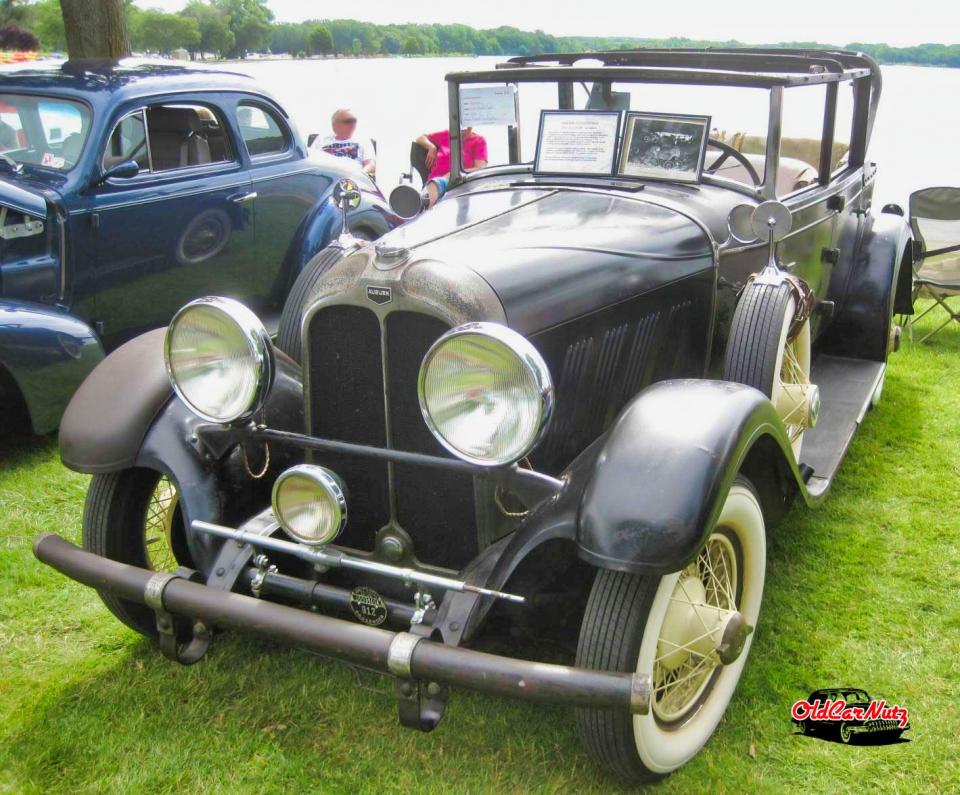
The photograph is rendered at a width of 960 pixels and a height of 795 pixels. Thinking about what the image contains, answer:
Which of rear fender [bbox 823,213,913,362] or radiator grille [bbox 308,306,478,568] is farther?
rear fender [bbox 823,213,913,362]

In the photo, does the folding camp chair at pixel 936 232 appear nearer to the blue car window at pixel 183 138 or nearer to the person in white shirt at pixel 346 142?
the person in white shirt at pixel 346 142

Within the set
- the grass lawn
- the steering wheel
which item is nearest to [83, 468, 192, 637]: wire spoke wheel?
the grass lawn

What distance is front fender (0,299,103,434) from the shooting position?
390 cm

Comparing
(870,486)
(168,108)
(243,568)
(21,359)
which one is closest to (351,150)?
(168,108)

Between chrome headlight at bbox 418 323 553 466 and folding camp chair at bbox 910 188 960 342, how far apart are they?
4.70 meters

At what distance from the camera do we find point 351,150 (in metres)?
7.54

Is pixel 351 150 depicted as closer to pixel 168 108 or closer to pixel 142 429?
pixel 168 108

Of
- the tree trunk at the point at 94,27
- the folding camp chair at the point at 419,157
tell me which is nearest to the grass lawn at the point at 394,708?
the folding camp chair at the point at 419,157

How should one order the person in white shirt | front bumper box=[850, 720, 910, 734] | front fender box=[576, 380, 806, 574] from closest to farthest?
front fender box=[576, 380, 806, 574], front bumper box=[850, 720, 910, 734], the person in white shirt

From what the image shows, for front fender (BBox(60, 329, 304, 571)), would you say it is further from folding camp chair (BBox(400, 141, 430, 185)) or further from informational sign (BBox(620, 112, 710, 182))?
folding camp chair (BBox(400, 141, 430, 185))

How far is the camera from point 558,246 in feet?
8.36

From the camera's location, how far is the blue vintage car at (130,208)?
420 centimetres

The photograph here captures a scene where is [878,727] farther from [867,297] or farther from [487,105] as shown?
[487,105]

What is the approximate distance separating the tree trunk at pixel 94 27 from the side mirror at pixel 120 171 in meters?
2.41
